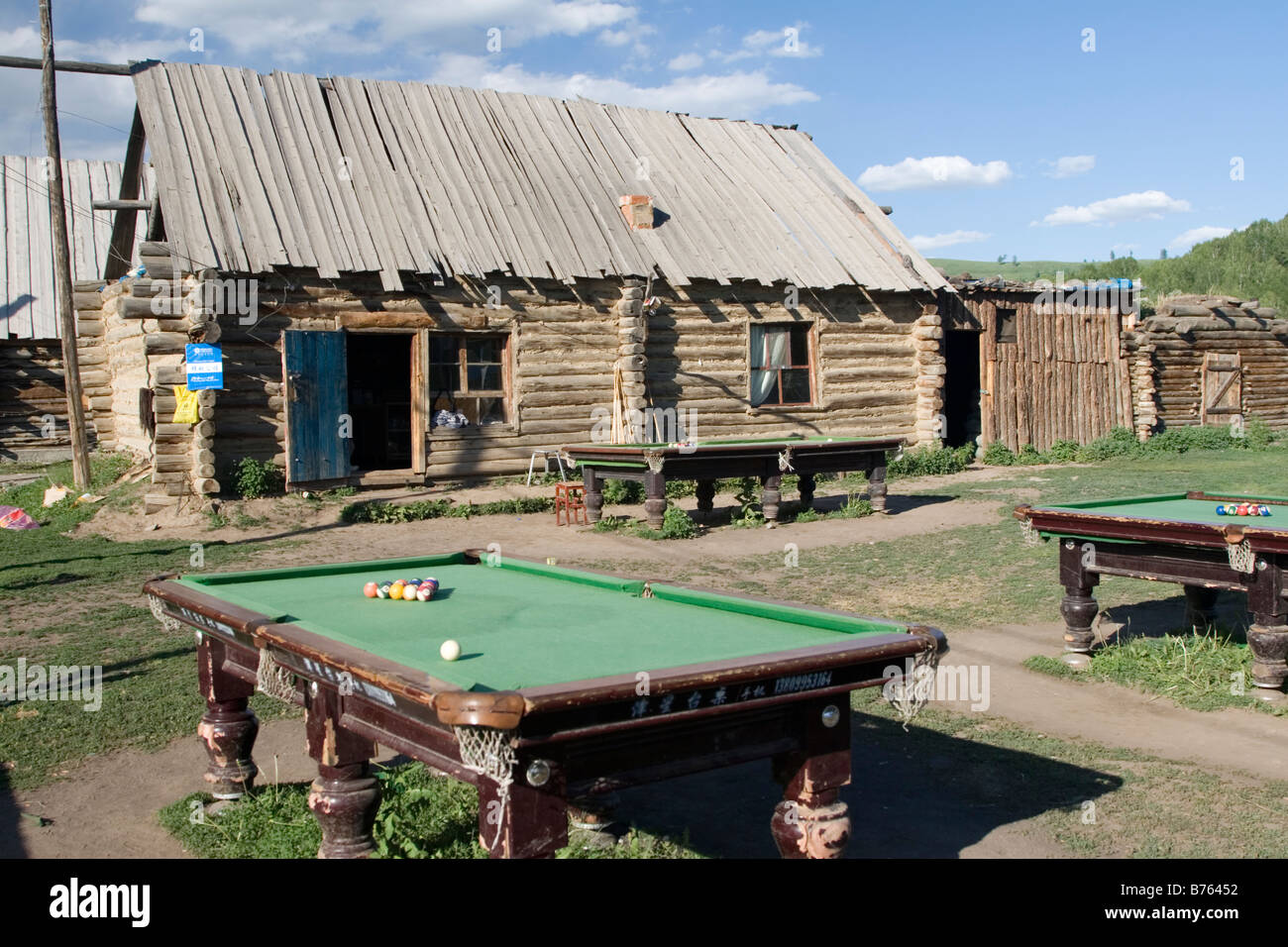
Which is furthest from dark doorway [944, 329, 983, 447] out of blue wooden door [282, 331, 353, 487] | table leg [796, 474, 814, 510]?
blue wooden door [282, 331, 353, 487]

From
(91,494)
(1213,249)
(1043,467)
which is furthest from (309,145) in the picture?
(1213,249)

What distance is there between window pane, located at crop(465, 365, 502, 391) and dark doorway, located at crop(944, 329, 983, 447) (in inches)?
408

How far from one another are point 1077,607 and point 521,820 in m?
5.63

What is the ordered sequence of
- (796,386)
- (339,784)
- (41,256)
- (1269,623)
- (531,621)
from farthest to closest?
(41,256)
(796,386)
(1269,623)
(531,621)
(339,784)

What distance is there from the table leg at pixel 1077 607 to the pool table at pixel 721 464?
19.7 feet

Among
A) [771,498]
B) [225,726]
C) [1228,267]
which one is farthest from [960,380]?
[1228,267]

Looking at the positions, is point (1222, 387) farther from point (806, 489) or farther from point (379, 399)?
point (379, 399)

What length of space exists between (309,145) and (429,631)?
14.3 metres

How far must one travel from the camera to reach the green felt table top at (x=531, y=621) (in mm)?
3707

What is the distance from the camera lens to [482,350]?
17.0 metres

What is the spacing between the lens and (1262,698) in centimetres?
682

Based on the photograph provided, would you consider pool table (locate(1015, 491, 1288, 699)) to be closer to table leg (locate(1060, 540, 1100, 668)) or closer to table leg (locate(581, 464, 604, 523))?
table leg (locate(1060, 540, 1100, 668))

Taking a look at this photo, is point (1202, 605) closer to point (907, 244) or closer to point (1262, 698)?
point (1262, 698)

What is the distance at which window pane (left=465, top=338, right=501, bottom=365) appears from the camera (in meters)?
16.9
